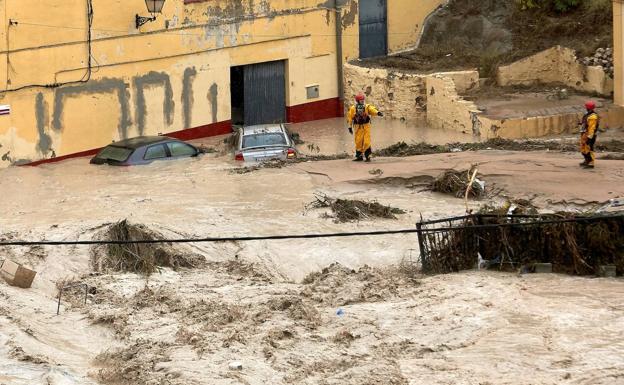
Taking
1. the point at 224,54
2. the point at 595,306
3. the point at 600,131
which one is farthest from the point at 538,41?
the point at 595,306

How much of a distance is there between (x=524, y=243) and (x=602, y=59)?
645 inches

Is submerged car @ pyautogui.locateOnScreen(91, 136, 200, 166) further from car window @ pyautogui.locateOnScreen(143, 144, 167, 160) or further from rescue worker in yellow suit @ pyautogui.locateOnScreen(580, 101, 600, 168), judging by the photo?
rescue worker in yellow suit @ pyautogui.locateOnScreen(580, 101, 600, 168)

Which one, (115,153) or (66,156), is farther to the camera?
(66,156)

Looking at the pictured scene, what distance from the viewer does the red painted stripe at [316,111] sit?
34719mm

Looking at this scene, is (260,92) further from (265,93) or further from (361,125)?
(361,125)

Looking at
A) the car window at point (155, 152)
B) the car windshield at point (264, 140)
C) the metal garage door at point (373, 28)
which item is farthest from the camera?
the metal garage door at point (373, 28)

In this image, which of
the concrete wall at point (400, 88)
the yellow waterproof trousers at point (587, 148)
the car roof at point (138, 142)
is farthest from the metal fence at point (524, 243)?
the concrete wall at point (400, 88)

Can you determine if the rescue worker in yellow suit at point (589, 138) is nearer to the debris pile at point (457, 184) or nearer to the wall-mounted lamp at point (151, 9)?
the debris pile at point (457, 184)

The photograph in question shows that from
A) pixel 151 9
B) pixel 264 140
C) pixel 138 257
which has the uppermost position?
pixel 151 9

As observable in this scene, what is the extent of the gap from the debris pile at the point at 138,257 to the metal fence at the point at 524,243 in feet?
12.2

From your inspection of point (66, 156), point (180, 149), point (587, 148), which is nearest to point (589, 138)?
point (587, 148)

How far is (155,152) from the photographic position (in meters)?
26.5

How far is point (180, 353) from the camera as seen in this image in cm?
1448

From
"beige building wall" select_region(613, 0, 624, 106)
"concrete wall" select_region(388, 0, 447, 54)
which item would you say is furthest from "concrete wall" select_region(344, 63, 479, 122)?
"beige building wall" select_region(613, 0, 624, 106)
